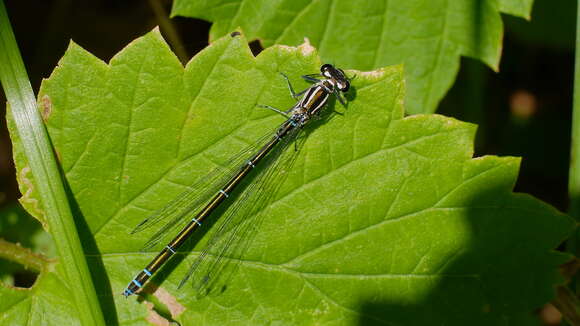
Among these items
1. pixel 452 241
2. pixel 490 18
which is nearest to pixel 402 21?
pixel 490 18

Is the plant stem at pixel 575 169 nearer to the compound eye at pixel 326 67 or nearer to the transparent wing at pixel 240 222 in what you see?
the compound eye at pixel 326 67

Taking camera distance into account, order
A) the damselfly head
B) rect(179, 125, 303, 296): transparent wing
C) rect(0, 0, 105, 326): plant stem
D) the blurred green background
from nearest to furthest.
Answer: rect(0, 0, 105, 326): plant stem, rect(179, 125, 303, 296): transparent wing, the damselfly head, the blurred green background

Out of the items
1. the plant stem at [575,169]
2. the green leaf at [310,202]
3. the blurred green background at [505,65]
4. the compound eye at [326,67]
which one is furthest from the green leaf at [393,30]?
the blurred green background at [505,65]

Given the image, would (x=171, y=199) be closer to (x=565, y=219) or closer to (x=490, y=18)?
(x=565, y=219)

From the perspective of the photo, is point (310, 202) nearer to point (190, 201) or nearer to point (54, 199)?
point (190, 201)

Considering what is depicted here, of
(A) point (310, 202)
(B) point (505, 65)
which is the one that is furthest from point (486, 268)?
(B) point (505, 65)

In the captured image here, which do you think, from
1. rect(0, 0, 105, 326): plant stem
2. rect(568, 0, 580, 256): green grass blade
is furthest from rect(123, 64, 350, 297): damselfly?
rect(568, 0, 580, 256): green grass blade

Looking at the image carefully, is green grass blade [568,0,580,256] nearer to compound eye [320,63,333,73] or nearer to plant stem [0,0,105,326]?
compound eye [320,63,333,73]
